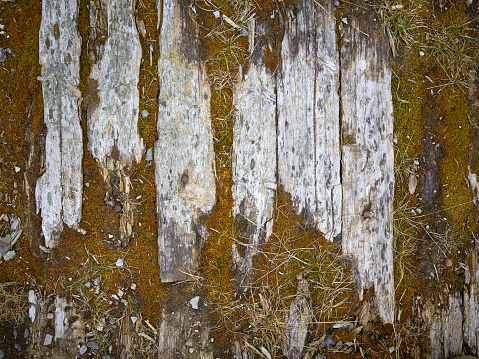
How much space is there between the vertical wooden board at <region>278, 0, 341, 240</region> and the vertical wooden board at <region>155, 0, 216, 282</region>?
0.80 meters

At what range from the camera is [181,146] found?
2988mm

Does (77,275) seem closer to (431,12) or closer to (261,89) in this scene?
(261,89)

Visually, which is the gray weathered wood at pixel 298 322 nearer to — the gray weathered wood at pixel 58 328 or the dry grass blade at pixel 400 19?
the gray weathered wood at pixel 58 328

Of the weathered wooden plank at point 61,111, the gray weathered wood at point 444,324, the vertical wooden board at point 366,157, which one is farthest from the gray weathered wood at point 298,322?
the weathered wooden plank at point 61,111

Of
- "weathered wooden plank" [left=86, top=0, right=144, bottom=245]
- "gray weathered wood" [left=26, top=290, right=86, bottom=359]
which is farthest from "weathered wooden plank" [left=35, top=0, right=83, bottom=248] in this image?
"gray weathered wood" [left=26, top=290, right=86, bottom=359]

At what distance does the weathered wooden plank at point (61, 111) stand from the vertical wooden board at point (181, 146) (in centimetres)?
86

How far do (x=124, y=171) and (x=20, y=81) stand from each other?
1472 millimetres

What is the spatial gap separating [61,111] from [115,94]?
0.59m

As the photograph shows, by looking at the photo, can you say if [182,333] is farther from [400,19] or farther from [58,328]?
[400,19]

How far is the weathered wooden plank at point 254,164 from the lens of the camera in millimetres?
3025

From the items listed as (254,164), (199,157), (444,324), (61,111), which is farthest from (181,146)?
(444,324)

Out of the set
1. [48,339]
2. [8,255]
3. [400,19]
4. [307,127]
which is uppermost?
[400,19]

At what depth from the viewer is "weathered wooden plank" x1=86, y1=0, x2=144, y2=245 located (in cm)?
297

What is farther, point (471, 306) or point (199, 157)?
point (471, 306)
